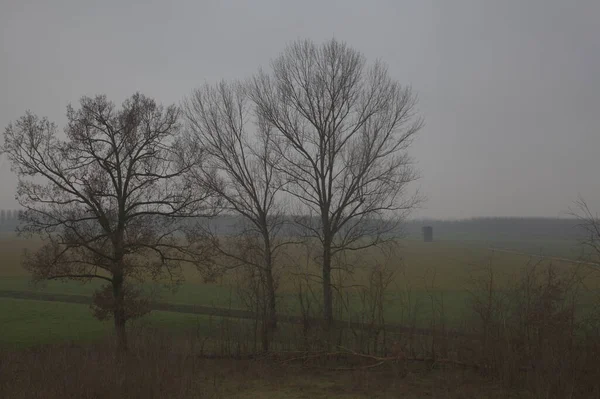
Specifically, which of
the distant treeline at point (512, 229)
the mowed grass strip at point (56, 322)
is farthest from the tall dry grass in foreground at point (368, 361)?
the distant treeline at point (512, 229)

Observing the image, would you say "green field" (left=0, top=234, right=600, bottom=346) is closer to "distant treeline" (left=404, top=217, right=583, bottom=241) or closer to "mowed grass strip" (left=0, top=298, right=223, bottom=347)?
"mowed grass strip" (left=0, top=298, right=223, bottom=347)

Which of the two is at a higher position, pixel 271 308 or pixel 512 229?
pixel 512 229

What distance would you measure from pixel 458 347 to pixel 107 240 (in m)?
12.9

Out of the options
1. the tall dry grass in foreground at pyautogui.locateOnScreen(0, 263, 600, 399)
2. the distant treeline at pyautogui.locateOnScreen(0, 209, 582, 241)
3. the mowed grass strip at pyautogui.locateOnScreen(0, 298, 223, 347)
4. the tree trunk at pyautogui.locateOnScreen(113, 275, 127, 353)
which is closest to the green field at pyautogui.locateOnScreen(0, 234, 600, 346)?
the mowed grass strip at pyautogui.locateOnScreen(0, 298, 223, 347)

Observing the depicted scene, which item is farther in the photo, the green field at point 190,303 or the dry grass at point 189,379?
the green field at point 190,303

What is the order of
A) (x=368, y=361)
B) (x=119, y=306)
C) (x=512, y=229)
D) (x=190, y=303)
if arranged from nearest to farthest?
(x=368, y=361), (x=119, y=306), (x=190, y=303), (x=512, y=229)

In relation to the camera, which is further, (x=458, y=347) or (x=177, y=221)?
(x=177, y=221)

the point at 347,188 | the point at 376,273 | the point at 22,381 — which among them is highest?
the point at 347,188

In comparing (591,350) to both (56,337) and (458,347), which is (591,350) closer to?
(458,347)

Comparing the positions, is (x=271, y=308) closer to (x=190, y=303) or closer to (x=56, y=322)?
(x=56, y=322)

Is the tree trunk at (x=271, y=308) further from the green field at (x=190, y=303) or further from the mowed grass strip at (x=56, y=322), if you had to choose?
the mowed grass strip at (x=56, y=322)

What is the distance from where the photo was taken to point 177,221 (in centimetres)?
1895

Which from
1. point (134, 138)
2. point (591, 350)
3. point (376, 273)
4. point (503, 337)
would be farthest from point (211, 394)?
point (134, 138)

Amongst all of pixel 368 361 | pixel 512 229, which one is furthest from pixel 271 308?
pixel 512 229
